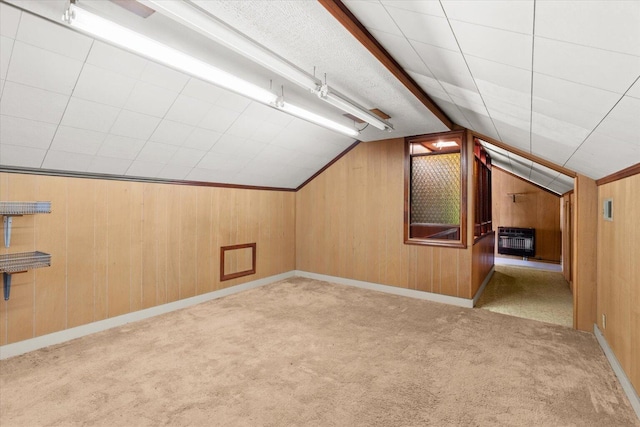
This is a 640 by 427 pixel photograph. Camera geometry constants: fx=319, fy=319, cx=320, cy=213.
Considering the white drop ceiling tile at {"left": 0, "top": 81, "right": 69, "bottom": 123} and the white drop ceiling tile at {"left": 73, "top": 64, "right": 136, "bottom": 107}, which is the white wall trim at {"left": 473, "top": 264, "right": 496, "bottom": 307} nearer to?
the white drop ceiling tile at {"left": 73, "top": 64, "right": 136, "bottom": 107}

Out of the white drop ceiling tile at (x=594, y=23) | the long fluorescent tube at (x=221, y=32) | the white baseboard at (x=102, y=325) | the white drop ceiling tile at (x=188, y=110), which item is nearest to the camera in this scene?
the white drop ceiling tile at (x=594, y=23)

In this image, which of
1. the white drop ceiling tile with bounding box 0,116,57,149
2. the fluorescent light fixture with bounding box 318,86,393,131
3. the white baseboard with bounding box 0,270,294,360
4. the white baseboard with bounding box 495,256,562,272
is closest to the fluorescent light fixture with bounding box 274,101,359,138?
the fluorescent light fixture with bounding box 318,86,393,131

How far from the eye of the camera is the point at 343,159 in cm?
562

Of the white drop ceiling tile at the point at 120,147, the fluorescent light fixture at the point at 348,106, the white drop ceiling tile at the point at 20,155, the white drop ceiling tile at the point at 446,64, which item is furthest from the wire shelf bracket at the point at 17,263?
the white drop ceiling tile at the point at 446,64

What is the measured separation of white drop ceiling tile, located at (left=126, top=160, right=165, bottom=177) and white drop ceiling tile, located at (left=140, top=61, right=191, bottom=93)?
1168 mm

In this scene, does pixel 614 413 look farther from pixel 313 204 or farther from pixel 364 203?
pixel 313 204

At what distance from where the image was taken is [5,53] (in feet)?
6.68

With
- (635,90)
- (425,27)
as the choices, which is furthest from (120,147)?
(635,90)

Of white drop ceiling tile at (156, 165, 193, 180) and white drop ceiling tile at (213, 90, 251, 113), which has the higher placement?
white drop ceiling tile at (213, 90, 251, 113)

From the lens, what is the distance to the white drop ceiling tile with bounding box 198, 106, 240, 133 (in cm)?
334

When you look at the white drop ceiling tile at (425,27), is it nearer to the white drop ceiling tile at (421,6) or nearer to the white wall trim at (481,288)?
the white drop ceiling tile at (421,6)

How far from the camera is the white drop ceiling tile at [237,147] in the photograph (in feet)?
12.8

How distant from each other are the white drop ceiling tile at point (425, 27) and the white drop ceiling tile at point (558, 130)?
87 centimetres

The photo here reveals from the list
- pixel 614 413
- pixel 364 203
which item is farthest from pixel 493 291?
pixel 614 413
